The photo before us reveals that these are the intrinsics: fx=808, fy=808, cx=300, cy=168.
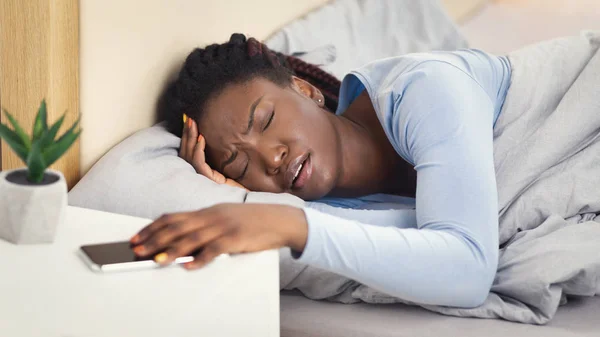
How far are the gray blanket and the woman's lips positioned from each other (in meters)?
0.11

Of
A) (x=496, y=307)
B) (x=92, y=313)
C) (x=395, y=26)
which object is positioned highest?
(x=395, y=26)

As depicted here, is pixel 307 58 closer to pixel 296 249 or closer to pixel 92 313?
pixel 296 249

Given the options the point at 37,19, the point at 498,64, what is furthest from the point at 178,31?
the point at 498,64

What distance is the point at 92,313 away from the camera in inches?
35.3

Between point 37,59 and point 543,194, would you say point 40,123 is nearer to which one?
point 37,59

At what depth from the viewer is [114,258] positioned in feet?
3.17

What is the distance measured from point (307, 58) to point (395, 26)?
0.44m

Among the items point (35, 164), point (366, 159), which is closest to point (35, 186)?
point (35, 164)

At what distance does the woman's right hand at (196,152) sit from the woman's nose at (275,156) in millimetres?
85

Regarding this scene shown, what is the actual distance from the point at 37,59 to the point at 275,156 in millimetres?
426

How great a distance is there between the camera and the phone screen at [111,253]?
960 millimetres

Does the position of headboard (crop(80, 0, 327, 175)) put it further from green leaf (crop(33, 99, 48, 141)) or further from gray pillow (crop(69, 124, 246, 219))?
green leaf (crop(33, 99, 48, 141))

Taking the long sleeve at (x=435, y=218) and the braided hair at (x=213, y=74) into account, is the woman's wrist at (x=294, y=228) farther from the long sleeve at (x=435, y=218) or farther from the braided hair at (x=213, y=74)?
the braided hair at (x=213, y=74)

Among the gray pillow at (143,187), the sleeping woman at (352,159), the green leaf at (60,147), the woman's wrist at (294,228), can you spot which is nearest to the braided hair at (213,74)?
the sleeping woman at (352,159)
